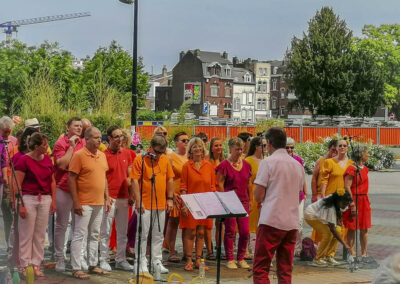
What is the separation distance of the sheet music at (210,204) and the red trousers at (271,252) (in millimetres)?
691

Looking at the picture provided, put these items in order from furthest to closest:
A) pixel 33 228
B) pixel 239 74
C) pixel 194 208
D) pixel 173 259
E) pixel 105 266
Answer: pixel 239 74 → pixel 173 259 → pixel 105 266 → pixel 33 228 → pixel 194 208

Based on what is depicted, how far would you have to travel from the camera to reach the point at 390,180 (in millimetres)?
28578

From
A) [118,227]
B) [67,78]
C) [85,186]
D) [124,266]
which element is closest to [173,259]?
[124,266]

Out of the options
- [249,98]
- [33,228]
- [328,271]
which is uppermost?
[249,98]

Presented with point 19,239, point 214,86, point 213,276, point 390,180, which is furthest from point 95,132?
point 214,86

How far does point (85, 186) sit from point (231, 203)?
209cm

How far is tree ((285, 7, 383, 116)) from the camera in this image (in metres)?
79.8

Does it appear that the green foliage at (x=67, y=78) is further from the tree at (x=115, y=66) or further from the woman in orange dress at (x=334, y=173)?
the woman in orange dress at (x=334, y=173)

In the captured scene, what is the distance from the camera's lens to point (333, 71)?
81125 mm

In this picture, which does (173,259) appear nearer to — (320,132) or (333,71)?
(320,132)

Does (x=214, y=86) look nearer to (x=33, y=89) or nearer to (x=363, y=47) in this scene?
(x=363, y=47)

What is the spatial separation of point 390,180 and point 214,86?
283 feet

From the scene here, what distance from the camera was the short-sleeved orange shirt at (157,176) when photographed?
9.01 m

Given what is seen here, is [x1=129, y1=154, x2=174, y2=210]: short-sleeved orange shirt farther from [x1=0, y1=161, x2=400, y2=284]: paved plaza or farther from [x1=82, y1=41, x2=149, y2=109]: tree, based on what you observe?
[x1=82, y1=41, x2=149, y2=109]: tree
